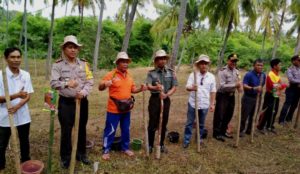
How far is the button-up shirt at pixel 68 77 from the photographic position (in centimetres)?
428

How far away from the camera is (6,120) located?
4.19 m

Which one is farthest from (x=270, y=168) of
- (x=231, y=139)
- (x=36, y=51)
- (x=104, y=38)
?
(x=36, y=51)

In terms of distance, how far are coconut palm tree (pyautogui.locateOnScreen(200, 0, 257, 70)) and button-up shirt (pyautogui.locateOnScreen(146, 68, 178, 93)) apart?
10.3m

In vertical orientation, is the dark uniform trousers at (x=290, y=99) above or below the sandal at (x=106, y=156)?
above

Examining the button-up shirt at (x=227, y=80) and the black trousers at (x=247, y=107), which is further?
the black trousers at (x=247, y=107)

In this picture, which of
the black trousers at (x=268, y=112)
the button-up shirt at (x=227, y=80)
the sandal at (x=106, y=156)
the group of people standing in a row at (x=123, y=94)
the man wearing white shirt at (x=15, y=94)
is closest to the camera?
the man wearing white shirt at (x=15, y=94)

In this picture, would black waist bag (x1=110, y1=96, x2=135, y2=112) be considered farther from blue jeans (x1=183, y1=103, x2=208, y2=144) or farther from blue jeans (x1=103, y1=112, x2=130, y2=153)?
blue jeans (x1=183, y1=103, x2=208, y2=144)

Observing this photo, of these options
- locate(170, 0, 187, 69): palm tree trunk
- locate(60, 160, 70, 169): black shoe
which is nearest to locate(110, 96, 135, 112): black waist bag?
locate(60, 160, 70, 169): black shoe

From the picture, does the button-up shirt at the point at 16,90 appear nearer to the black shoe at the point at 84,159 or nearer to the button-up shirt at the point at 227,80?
the black shoe at the point at 84,159

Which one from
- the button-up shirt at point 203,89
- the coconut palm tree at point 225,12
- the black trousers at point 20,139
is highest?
the coconut palm tree at point 225,12

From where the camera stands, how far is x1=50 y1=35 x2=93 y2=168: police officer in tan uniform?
4.30 meters

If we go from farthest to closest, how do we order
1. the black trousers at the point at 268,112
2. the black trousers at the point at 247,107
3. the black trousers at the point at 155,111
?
the black trousers at the point at 268,112 < the black trousers at the point at 247,107 < the black trousers at the point at 155,111

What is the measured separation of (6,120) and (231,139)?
452 centimetres

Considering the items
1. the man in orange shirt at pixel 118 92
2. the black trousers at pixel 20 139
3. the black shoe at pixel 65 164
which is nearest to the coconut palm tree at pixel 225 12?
the man in orange shirt at pixel 118 92
